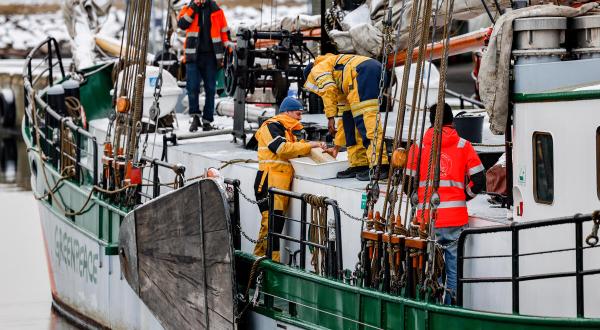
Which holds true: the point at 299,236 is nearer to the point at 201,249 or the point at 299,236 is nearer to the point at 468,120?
the point at 201,249

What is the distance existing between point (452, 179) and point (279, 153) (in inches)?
78.7

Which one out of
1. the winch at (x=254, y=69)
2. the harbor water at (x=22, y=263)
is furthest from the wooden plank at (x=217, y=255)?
the harbor water at (x=22, y=263)

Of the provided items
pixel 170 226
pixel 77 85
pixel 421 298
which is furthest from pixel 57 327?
→ pixel 421 298

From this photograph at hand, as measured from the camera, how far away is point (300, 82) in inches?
514

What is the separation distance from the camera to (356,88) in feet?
32.7

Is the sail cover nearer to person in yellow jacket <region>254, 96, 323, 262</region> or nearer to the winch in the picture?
person in yellow jacket <region>254, 96, 323, 262</region>

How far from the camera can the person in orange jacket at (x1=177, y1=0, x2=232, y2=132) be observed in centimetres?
1369

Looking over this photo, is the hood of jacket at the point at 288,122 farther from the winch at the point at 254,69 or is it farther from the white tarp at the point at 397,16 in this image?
the winch at the point at 254,69

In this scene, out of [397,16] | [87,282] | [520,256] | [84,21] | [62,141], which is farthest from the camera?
[84,21]

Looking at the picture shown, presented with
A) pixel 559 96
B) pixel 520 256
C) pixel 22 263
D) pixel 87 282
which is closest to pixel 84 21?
pixel 22 263

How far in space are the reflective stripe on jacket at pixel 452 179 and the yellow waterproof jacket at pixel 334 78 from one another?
1.73 meters

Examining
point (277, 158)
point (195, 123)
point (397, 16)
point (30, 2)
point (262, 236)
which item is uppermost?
point (30, 2)

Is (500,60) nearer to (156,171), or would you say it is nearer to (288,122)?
(288,122)

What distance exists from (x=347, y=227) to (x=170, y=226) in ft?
5.15
